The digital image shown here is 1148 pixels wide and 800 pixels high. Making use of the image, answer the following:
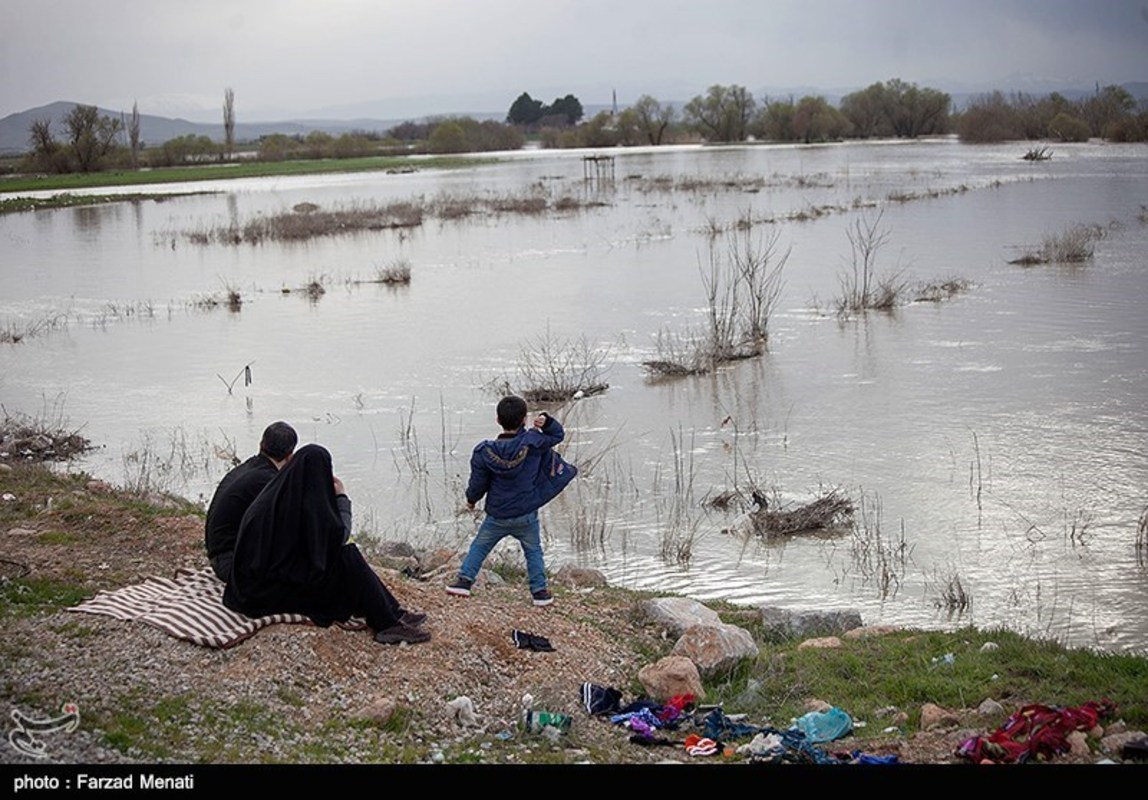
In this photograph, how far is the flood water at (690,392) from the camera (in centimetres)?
938

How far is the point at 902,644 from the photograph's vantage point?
6.80 m

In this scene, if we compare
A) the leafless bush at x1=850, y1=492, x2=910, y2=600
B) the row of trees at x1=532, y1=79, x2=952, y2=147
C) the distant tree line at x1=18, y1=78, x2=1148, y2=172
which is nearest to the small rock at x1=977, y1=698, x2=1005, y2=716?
the leafless bush at x1=850, y1=492, x2=910, y2=600

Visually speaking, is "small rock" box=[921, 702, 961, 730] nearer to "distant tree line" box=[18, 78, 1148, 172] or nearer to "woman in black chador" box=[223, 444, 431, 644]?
"woman in black chador" box=[223, 444, 431, 644]

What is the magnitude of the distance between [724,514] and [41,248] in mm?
27815

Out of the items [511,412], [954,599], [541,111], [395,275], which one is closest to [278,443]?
[511,412]

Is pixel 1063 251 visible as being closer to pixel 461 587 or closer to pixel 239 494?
pixel 461 587

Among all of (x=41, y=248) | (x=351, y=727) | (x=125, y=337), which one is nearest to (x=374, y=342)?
(x=125, y=337)

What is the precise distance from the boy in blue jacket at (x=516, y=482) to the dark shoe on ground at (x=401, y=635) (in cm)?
94

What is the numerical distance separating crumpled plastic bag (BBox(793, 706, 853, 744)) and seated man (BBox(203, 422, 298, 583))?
2937mm

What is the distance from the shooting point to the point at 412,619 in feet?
21.2

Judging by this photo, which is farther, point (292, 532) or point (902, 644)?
point (902, 644)

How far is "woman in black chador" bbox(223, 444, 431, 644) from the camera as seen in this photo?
20.3ft

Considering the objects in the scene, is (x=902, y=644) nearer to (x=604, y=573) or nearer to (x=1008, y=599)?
(x=1008, y=599)

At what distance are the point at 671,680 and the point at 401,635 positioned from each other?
1359 millimetres
